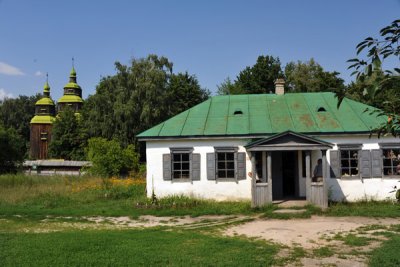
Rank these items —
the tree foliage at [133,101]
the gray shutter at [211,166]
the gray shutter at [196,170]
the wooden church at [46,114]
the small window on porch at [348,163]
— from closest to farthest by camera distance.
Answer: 1. the small window on porch at [348,163]
2. the gray shutter at [211,166]
3. the gray shutter at [196,170]
4. the tree foliage at [133,101]
5. the wooden church at [46,114]

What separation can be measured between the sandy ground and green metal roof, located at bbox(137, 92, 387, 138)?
4496 millimetres

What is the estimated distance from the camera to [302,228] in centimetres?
1074

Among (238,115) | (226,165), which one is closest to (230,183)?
(226,165)

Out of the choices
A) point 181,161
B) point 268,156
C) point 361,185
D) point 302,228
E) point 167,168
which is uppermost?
point 268,156

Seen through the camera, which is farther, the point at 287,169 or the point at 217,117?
the point at 217,117

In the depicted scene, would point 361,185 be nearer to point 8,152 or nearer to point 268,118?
point 268,118

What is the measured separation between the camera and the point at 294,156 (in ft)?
52.6

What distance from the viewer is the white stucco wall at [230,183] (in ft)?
49.4

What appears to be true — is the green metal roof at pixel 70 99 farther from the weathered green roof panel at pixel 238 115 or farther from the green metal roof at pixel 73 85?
the weathered green roof panel at pixel 238 115

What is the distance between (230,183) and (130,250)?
8.14 metres

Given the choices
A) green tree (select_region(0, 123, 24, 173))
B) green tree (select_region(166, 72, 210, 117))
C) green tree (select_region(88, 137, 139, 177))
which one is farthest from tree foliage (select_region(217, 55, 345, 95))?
green tree (select_region(0, 123, 24, 173))

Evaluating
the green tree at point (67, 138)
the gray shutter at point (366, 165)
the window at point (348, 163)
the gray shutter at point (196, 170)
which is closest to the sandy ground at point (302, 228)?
the gray shutter at point (366, 165)

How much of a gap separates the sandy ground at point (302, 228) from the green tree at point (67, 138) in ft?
140

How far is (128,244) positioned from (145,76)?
32.2m
